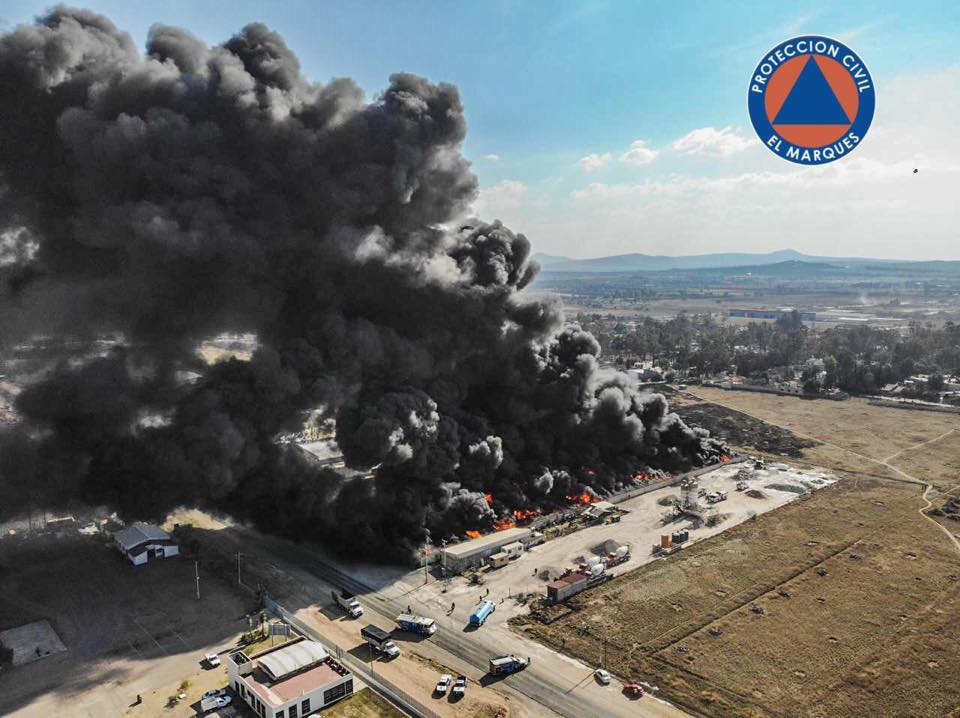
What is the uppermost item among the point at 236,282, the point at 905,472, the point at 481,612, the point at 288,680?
the point at 236,282

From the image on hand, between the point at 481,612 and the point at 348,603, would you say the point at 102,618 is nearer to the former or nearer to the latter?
the point at 348,603

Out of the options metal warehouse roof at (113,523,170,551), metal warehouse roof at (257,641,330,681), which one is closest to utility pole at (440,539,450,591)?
metal warehouse roof at (257,641,330,681)

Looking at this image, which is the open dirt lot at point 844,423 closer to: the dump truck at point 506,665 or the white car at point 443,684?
the dump truck at point 506,665

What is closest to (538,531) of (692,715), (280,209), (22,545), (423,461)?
(423,461)

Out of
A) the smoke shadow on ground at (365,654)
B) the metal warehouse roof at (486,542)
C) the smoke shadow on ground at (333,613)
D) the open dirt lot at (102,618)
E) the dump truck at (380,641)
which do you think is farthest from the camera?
the metal warehouse roof at (486,542)

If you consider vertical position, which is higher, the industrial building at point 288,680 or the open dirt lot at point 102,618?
the industrial building at point 288,680

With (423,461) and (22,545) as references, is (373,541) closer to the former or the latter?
(423,461)

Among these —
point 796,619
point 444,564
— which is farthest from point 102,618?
point 796,619

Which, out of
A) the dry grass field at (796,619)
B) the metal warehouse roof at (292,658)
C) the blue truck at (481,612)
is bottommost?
the dry grass field at (796,619)

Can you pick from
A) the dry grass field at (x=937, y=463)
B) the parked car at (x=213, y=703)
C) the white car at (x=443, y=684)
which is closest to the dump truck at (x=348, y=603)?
the white car at (x=443, y=684)
